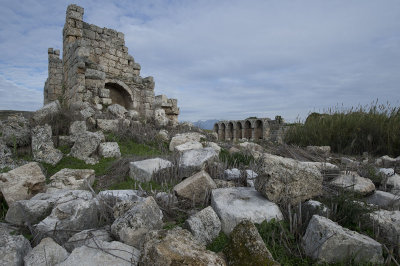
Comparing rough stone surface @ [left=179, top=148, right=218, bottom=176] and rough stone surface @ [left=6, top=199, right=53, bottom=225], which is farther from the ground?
rough stone surface @ [left=179, top=148, right=218, bottom=176]

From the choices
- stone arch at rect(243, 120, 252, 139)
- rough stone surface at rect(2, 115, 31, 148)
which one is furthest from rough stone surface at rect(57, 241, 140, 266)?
stone arch at rect(243, 120, 252, 139)

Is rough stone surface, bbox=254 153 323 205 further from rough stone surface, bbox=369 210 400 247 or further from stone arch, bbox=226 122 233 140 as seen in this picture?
stone arch, bbox=226 122 233 140

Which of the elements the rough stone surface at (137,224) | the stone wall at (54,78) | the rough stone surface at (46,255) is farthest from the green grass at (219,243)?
the stone wall at (54,78)

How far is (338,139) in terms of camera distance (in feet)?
24.9

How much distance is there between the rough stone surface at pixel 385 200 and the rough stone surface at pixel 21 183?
410 centimetres

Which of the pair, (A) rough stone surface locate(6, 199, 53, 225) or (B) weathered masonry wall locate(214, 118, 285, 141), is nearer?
(A) rough stone surface locate(6, 199, 53, 225)

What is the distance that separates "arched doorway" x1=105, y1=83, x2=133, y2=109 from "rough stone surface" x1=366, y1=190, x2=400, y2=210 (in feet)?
35.9

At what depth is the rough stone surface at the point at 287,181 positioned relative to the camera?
2.48 m

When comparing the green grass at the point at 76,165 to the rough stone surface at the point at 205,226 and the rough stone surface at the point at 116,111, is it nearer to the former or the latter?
the rough stone surface at the point at 205,226

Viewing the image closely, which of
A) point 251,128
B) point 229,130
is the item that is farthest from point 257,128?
point 229,130

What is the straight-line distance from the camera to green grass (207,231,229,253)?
2088mm

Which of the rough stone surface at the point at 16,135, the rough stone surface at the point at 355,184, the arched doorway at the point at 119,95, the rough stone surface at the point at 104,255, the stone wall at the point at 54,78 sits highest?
the stone wall at the point at 54,78

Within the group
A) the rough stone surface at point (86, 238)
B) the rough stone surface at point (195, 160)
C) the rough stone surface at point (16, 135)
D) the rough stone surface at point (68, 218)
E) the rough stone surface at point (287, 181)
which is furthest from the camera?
the rough stone surface at point (16, 135)

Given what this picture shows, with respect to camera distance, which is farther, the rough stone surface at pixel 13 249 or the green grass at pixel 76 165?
the green grass at pixel 76 165
